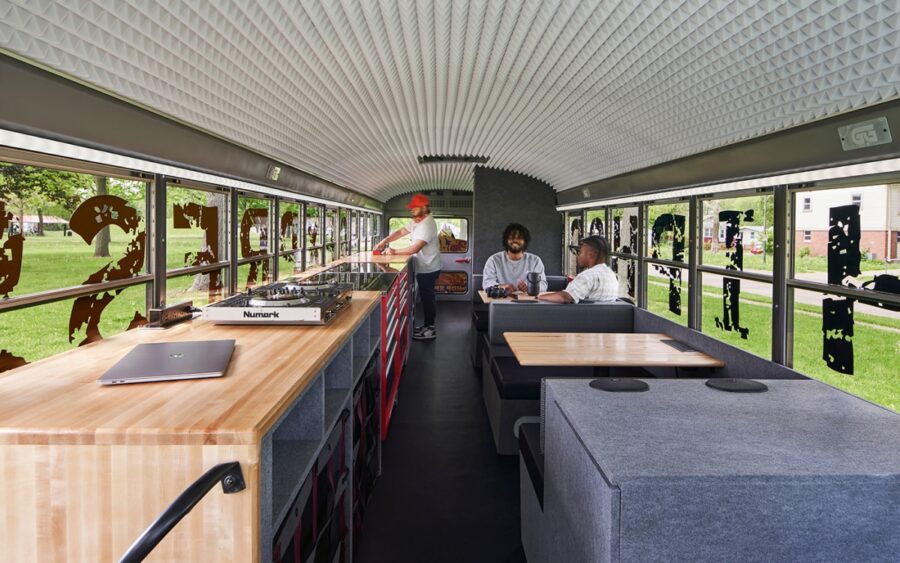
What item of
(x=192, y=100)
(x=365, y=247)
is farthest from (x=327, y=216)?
(x=192, y=100)

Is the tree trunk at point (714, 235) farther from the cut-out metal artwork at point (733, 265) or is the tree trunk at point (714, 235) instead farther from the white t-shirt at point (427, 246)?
the white t-shirt at point (427, 246)

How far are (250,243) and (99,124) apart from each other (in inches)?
105

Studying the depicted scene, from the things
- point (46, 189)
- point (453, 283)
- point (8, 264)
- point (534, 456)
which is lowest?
point (534, 456)

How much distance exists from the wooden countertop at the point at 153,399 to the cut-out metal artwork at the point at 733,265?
2.96 m

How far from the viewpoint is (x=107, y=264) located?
2.65 metres

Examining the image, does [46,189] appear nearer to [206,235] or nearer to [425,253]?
[206,235]

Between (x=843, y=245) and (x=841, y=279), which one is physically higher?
(x=843, y=245)

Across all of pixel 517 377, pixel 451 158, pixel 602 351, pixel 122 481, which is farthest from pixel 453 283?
pixel 122 481

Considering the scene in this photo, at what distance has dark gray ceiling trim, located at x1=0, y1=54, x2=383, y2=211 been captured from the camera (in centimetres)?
Answer: 160

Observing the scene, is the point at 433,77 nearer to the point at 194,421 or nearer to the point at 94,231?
the point at 94,231

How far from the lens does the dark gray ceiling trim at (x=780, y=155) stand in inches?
78.8

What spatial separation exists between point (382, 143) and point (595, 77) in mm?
2984

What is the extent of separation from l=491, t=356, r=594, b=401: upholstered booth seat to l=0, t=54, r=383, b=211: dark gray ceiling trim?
2.23 meters

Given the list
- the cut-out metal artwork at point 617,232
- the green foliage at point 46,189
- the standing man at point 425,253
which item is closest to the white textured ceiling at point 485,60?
the green foliage at point 46,189
